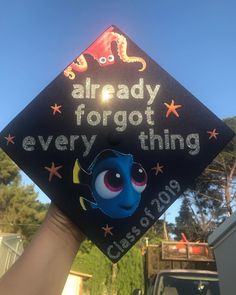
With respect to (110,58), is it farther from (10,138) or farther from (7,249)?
(7,249)

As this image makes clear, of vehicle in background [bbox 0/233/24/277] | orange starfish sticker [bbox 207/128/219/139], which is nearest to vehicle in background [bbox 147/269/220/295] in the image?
orange starfish sticker [bbox 207/128/219/139]

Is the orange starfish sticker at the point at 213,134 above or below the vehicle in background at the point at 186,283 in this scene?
below

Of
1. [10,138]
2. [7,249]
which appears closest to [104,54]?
[10,138]

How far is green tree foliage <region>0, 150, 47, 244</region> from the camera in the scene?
103 feet

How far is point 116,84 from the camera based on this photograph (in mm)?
2033

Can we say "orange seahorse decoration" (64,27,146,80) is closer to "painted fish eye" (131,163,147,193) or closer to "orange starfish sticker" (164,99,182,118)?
"orange starfish sticker" (164,99,182,118)

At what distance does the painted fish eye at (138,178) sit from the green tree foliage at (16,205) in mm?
29457

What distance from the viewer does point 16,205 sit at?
33.6 meters

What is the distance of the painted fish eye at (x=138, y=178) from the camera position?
1836 mm

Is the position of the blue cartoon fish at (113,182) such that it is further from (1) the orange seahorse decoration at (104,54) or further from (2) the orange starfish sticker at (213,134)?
(1) the orange seahorse decoration at (104,54)

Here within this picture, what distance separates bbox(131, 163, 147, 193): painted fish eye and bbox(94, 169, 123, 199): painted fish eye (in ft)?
0.19

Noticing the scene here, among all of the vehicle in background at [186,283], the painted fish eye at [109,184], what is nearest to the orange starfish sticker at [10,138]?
the painted fish eye at [109,184]

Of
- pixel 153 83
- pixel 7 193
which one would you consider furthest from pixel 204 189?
pixel 153 83

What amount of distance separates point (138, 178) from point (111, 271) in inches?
903
